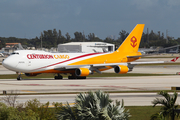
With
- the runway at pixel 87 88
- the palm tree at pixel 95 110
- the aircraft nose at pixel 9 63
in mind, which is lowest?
the runway at pixel 87 88

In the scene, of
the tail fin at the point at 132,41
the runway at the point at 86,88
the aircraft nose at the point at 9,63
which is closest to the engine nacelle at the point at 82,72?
the runway at the point at 86,88

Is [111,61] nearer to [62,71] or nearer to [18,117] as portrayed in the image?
[62,71]

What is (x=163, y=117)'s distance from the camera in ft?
41.7

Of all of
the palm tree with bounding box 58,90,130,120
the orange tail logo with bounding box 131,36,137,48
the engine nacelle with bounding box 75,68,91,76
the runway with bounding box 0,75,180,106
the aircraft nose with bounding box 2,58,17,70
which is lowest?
the runway with bounding box 0,75,180,106

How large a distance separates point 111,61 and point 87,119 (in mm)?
40830

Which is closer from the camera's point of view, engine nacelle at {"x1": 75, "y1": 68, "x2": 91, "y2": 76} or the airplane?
the airplane

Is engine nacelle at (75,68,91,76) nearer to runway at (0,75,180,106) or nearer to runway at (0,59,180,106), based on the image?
runway at (0,59,180,106)

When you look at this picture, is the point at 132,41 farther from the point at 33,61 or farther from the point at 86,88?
the point at 86,88

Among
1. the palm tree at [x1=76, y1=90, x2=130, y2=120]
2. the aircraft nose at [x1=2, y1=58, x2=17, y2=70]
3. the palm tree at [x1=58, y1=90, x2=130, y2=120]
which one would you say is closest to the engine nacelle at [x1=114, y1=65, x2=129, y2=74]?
the aircraft nose at [x1=2, y1=58, x2=17, y2=70]

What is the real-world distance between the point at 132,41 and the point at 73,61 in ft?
38.9

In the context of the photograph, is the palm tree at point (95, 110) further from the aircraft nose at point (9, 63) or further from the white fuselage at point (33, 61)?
the white fuselage at point (33, 61)

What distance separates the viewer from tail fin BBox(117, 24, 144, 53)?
178 ft

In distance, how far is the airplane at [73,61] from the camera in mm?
44812

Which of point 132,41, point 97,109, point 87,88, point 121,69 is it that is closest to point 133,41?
point 132,41
